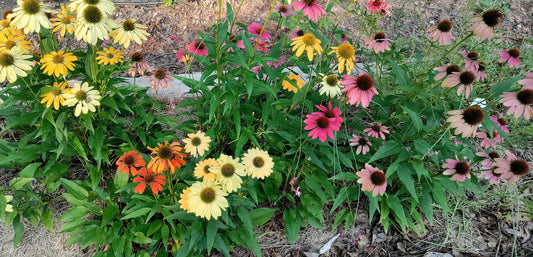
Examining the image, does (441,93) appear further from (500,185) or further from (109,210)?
(109,210)

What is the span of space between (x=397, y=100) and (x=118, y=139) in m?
1.79

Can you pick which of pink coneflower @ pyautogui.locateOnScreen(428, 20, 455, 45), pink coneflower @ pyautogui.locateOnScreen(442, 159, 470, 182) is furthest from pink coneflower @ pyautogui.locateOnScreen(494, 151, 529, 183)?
pink coneflower @ pyautogui.locateOnScreen(428, 20, 455, 45)

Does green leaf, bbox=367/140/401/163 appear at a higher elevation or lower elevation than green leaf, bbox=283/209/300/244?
higher

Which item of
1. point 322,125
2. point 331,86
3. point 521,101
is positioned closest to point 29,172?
point 322,125

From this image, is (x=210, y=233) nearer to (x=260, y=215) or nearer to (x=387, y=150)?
(x=260, y=215)

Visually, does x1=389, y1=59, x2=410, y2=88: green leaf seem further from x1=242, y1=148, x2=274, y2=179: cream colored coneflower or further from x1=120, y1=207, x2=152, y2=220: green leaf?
x1=120, y1=207, x2=152, y2=220: green leaf

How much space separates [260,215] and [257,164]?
0.45 meters

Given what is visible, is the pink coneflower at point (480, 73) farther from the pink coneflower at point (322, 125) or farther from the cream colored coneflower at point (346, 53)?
the pink coneflower at point (322, 125)

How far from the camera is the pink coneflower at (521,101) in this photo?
1437mm

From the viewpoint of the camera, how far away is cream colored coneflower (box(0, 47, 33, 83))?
147 centimetres

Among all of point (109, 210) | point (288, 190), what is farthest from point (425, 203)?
point (109, 210)

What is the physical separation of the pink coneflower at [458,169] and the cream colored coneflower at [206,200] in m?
1.16

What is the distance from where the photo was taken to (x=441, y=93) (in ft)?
5.98

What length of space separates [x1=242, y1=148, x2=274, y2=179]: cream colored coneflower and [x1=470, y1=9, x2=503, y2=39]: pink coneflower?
1.15 metres
